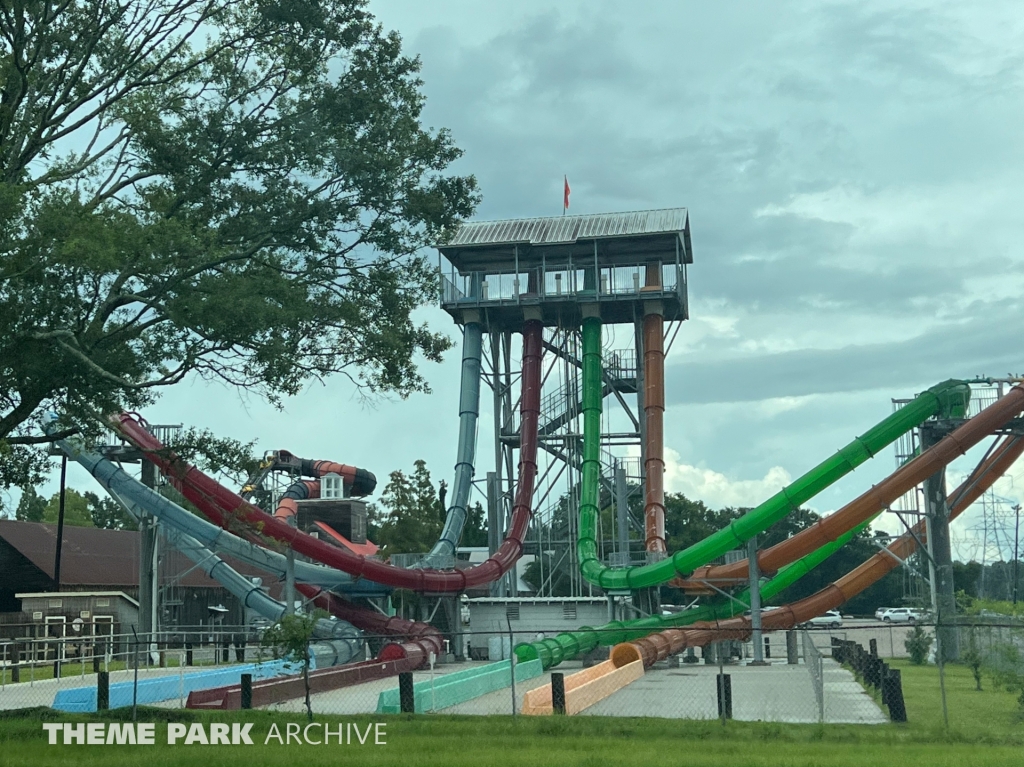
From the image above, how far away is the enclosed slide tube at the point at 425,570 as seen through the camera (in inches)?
1379

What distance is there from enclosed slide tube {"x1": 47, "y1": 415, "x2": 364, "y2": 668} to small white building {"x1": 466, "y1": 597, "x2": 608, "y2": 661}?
18.8 feet

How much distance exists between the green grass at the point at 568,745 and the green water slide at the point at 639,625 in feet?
48.3

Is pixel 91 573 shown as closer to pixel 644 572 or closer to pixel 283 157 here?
pixel 644 572

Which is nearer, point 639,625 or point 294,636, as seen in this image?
point 294,636

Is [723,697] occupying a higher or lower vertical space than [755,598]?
lower

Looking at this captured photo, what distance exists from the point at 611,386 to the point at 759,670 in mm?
16535

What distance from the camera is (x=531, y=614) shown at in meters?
41.8

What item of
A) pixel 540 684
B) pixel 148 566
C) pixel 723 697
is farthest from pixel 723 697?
pixel 148 566

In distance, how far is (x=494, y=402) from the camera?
158 feet

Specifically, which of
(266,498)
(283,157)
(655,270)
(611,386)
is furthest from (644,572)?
(283,157)

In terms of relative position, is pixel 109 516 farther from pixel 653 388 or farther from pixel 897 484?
pixel 897 484

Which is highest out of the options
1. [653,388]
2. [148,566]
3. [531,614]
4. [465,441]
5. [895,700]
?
[653,388]

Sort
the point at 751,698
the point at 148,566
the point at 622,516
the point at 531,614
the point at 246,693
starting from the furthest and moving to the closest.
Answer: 1. the point at 622,516
2. the point at 531,614
3. the point at 148,566
4. the point at 751,698
5. the point at 246,693

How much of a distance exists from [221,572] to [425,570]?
6.91m
